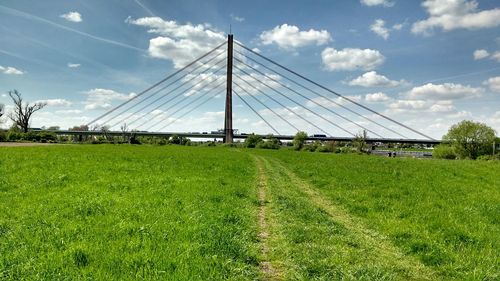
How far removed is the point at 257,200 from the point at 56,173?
10256mm

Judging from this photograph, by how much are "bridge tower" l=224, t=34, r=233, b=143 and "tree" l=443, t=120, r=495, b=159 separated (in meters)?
47.2

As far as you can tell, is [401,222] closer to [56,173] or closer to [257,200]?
[257,200]

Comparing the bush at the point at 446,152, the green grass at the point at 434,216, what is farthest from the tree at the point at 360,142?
the green grass at the point at 434,216

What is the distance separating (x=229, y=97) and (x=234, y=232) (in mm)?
78692

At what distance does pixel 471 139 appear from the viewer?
75375 millimetres

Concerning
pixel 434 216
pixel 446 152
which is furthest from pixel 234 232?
pixel 446 152

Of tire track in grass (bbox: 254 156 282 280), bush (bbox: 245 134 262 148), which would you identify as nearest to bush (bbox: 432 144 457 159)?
bush (bbox: 245 134 262 148)

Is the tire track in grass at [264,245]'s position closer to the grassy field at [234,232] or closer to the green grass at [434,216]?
the grassy field at [234,232]

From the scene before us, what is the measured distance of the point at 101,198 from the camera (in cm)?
1224

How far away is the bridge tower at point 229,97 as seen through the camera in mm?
86000

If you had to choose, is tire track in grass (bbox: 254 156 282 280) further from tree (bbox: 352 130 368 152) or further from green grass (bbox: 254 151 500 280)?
tree (bbox: 352 130 368 152)

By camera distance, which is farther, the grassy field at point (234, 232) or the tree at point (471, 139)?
the tree at point (471, 139)

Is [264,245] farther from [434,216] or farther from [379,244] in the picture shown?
[434,216]

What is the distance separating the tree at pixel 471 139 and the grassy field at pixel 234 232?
67166mm
